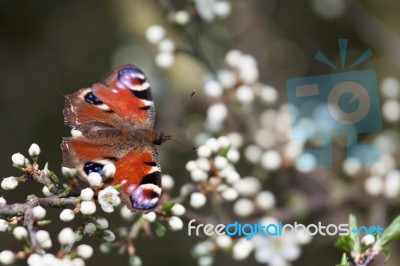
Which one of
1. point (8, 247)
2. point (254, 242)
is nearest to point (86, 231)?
point (254, 242)

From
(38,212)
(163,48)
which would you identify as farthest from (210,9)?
(38,212)

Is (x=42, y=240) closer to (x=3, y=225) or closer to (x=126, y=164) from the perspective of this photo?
(x=3, y=225)

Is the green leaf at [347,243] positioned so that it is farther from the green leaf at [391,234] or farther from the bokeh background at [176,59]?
the bokeh background at [176,59]

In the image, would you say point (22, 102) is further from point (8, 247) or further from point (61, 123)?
point (8, 247)

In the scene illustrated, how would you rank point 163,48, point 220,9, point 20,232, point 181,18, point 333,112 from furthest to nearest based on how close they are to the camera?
point 333,112
point 220,9
point 163,48
point 181,18
point 20,232

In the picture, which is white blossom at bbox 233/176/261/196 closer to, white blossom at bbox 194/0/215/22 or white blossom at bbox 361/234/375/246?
white blossom at bbox 361/234/375/246

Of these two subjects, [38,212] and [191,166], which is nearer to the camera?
[38,212]

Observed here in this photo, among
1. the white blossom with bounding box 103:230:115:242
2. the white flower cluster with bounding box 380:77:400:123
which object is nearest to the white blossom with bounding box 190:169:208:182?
the white blossom with bounding box 103:230:115:242
